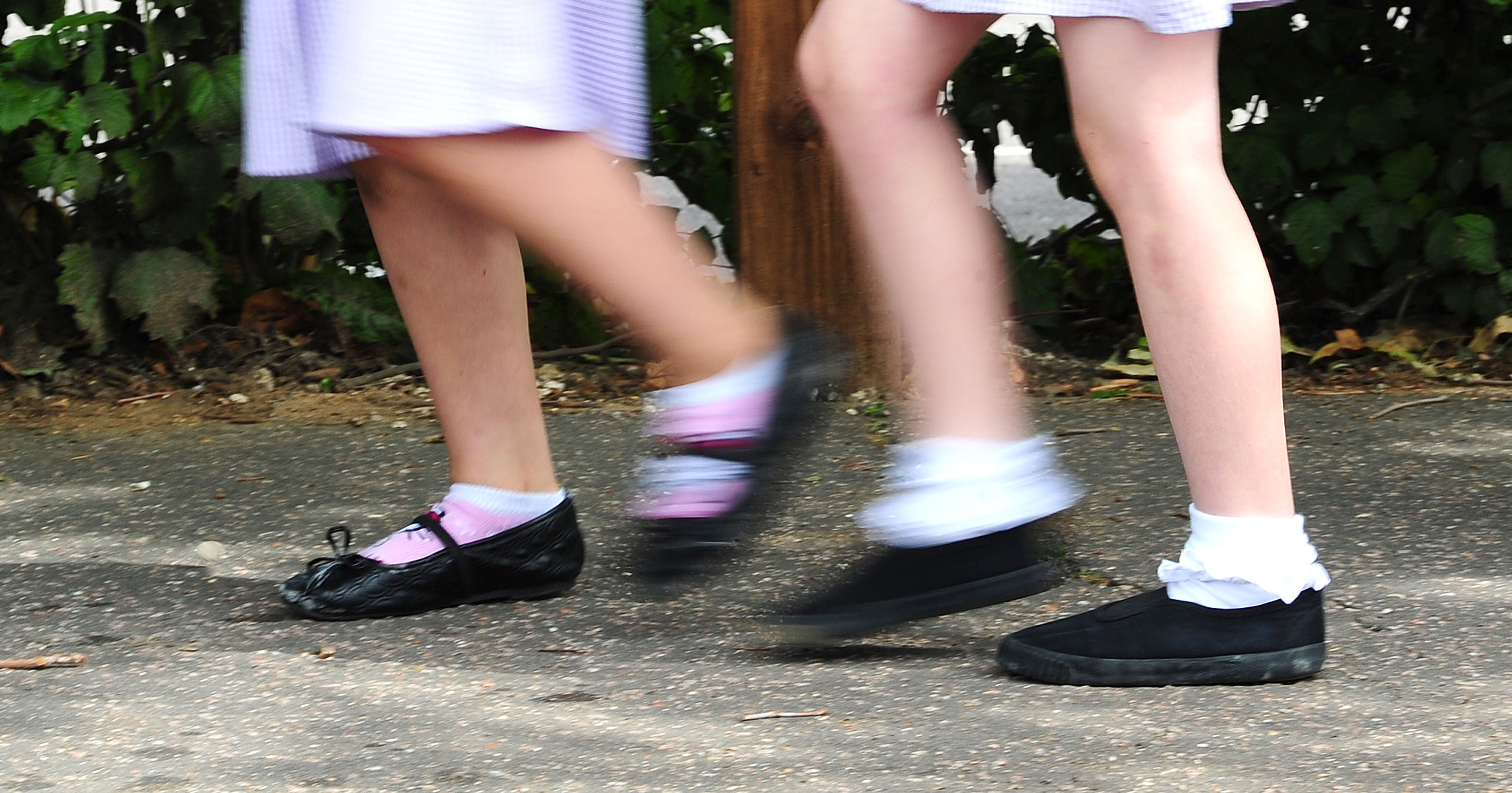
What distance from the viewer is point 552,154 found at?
5.91 ft

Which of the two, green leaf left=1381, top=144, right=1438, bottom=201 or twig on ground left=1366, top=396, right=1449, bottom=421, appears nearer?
twig on ground left=1366, top=396, right=1449, bottom=421

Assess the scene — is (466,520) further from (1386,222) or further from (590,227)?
(1386,222)

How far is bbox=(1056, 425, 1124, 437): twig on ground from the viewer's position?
320 centimetres

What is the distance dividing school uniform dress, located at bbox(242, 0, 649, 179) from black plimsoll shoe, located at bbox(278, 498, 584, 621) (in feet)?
1.79

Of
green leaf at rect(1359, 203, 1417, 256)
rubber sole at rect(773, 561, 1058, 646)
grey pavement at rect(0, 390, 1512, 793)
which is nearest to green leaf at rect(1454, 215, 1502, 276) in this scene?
green leaf at rect(1359, 203, 1417, 256)

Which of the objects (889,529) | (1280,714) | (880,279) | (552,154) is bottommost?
(1280,714)

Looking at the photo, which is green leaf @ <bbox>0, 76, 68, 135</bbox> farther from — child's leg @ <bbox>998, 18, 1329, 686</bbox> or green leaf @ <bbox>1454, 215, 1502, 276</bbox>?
green leaf @ <bbox>1454, 215, 1502, 276</bbox>

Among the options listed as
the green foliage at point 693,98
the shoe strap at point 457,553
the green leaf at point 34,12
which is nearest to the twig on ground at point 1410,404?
the green foliage at point 693,98

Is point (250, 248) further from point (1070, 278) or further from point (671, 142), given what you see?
point (1070, 278)

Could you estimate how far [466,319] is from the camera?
2.10m

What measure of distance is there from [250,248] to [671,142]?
100 centimetres

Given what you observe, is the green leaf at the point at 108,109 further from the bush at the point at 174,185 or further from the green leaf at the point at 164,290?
the green leaf at the point at 164,290

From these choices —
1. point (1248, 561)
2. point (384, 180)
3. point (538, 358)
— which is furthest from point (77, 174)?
point (1248, 561)

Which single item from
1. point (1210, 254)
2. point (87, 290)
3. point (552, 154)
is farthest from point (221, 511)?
point (1210, 254)
